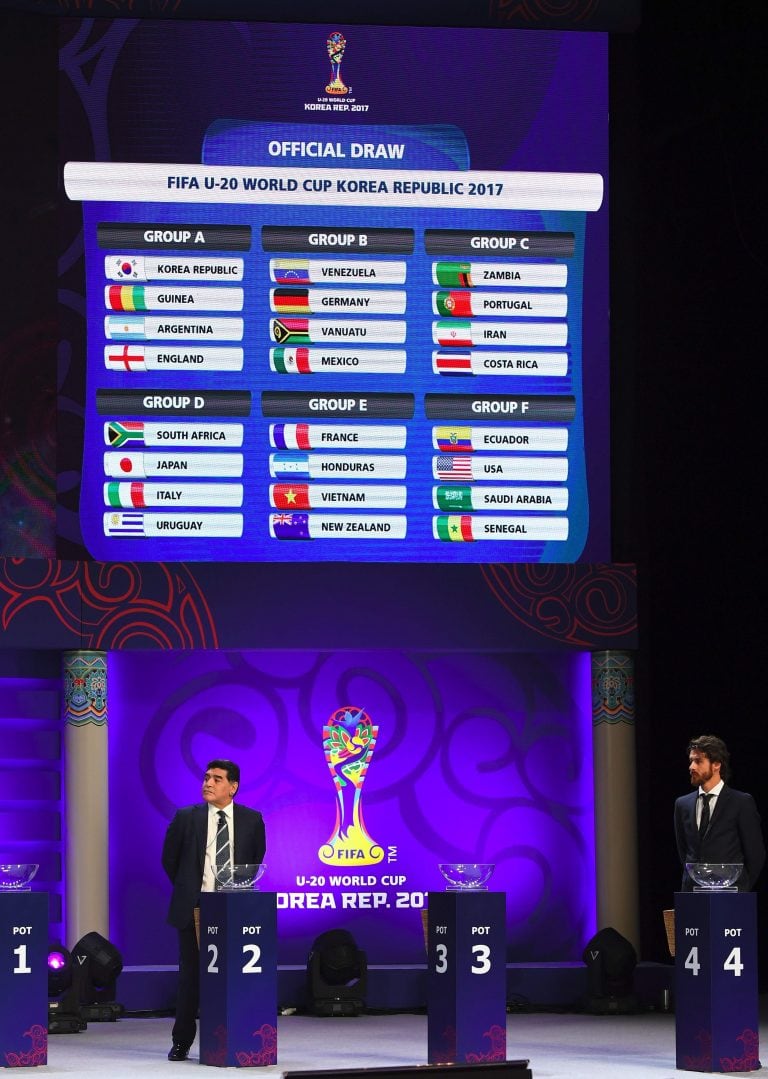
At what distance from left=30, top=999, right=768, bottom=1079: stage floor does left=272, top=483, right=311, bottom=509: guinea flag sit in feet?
8.74

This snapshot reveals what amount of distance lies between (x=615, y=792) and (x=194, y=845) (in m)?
2.70

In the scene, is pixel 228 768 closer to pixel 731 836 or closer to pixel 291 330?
pixel 731 836

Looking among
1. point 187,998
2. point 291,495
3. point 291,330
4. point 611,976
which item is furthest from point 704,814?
point 291,330

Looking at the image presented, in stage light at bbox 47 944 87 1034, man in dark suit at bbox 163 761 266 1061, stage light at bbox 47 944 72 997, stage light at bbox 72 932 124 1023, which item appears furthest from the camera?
stage light at bbox 72 932 124 1023

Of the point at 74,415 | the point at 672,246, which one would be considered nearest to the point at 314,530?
the point at 74,415

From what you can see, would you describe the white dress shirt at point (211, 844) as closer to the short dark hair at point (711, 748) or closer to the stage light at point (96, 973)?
the stage light at point (96, 973)

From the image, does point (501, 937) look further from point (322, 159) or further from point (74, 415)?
point (322, 159)

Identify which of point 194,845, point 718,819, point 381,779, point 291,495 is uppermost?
point 291,495

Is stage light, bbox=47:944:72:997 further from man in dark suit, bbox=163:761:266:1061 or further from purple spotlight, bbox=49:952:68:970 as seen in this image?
man in dark suit, bbox=163:761:266:1061

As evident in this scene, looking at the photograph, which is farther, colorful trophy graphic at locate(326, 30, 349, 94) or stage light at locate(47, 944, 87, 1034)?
colorful trophy graphic at locate(326, 30, 349, 94)

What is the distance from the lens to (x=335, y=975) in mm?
9594

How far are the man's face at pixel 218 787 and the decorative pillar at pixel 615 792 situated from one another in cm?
254

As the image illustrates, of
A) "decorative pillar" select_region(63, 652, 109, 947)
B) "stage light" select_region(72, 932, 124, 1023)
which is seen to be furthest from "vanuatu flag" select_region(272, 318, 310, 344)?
"stage light" select_region(72, 932, 124, 1023)

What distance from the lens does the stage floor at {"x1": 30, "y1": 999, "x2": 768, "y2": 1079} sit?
25.5 ft
